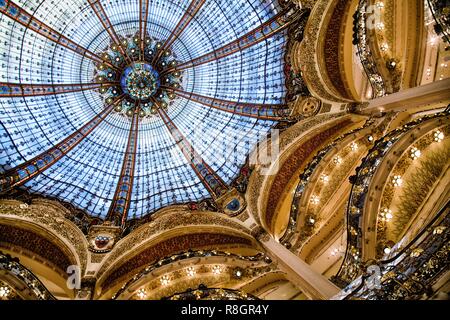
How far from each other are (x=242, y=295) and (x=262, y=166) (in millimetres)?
6851

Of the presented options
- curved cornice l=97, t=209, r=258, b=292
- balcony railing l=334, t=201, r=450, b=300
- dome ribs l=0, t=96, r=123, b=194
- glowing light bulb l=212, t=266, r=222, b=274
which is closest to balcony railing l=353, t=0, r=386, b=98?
balcony railing l=334, t=201, r=450, b=300

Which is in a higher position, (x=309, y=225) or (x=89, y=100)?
(x=89, y=100)

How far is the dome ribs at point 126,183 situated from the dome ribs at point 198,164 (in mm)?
1585

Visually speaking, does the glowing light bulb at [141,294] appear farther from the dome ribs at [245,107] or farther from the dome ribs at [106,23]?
the dome ribs at [106,23]

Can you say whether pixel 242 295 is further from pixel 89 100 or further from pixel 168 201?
pixel 89 100

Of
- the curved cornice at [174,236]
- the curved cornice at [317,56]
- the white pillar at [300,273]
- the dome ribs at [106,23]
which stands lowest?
the white pillar at [300,273]

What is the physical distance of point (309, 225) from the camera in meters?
11.5

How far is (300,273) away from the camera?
9.54 metres

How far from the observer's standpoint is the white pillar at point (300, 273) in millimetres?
8537

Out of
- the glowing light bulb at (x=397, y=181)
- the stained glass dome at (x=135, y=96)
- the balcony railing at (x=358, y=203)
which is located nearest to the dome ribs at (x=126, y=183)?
the stained glass dome at (x=135, y=96)

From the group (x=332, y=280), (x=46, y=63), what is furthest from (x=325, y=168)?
(x=46, y=63)

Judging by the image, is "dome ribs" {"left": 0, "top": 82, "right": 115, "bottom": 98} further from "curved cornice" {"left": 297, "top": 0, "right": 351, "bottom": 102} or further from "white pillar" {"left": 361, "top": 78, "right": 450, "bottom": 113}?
"white pillar" {"left": 361, "top": 78, "right": 450, "bottom": 113}

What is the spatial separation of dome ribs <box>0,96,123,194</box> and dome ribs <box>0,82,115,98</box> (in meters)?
1.29

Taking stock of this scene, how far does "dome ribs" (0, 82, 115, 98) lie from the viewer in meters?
13.9
